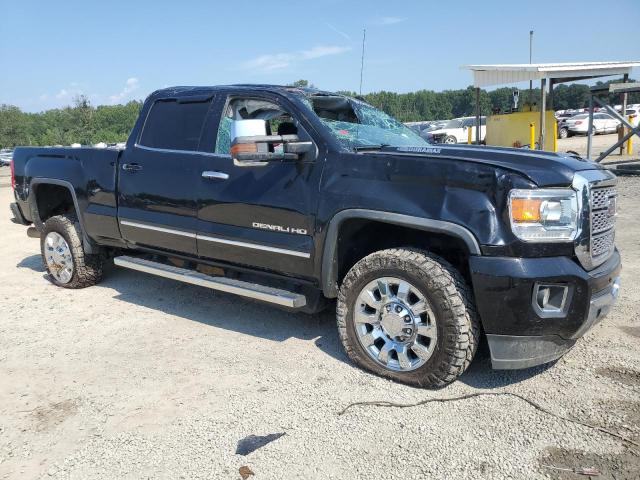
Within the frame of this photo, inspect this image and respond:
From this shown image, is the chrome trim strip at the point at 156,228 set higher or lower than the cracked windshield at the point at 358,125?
lower

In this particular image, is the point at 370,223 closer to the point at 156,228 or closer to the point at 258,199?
the point at 258,199

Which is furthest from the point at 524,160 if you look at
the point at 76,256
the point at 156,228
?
the point at 76,256

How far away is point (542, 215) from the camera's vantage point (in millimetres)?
3111

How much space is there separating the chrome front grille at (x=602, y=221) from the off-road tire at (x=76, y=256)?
480 cm

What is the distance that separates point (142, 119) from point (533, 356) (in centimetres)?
390

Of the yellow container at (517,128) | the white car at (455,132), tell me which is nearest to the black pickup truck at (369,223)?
the yellow container at (517,128)

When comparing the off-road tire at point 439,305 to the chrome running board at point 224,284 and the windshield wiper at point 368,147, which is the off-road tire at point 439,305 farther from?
the windshield wiper at point 368,147

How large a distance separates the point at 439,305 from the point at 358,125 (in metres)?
1.75

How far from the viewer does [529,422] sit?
3.07 metres

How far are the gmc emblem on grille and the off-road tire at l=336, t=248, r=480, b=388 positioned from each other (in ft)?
3.76

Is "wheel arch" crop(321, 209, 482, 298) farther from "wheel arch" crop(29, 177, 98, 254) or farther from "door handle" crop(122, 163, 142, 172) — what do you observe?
"wheel arch" crop(29, 177, 98, 254)

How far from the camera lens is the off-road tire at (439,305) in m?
3.27

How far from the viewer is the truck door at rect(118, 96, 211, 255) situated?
14.9 ft

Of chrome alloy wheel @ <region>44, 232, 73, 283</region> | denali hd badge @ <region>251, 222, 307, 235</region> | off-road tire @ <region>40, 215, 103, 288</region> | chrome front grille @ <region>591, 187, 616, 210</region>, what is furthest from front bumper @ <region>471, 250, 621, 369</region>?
chrome alloy wheel @ <region>44, 232, 73, 283</region>
